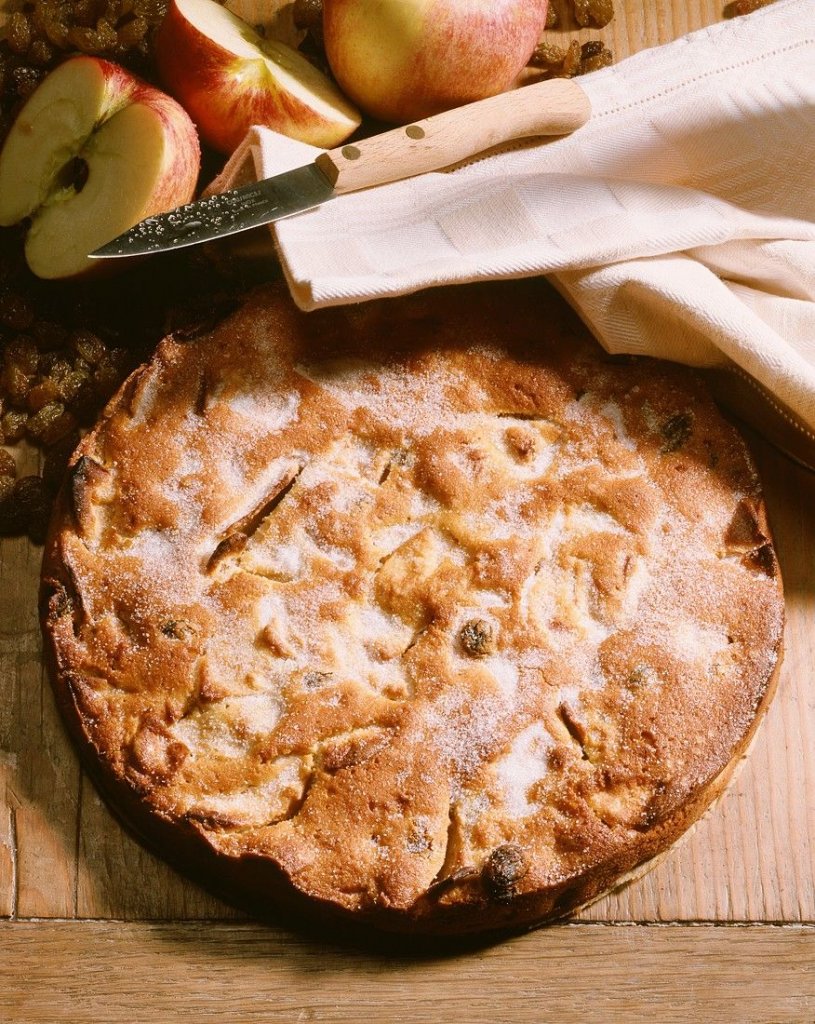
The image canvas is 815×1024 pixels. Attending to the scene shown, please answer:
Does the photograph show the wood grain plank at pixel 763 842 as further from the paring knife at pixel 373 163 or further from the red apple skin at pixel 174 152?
the red apple skin at pixel 174 152

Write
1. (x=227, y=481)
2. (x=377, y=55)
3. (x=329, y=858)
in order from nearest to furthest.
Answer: (x=329, y=858) < (x=227, y=481) < (x=377, y=55)

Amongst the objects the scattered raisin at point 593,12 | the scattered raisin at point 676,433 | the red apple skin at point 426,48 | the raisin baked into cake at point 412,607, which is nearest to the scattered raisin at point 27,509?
the raisin baked into cake at point 412,607

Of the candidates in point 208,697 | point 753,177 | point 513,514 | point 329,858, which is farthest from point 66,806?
point 753,177

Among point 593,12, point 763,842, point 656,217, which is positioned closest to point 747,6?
point 593,12

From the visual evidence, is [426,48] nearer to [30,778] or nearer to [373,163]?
[373,163]

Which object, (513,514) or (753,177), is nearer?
(513,514)

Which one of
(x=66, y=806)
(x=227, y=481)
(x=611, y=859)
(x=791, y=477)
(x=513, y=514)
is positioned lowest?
(x=611, y=859)

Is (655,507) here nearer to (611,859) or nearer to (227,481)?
(611,859)
